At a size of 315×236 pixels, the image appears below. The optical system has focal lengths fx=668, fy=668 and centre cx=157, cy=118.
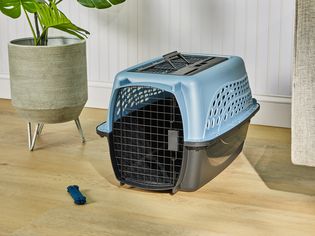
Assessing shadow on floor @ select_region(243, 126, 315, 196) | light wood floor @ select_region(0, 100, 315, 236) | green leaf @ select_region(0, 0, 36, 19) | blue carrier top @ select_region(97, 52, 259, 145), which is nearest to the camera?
light wood floor @ select_region(0, 100, 315, 236)

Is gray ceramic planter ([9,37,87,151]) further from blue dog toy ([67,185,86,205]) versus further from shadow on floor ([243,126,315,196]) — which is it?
shadow on floor ([243,126,315,196])

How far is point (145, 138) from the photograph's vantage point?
7.15 feet

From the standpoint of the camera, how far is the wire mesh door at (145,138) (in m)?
2.13

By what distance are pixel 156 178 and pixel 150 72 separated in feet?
1.13

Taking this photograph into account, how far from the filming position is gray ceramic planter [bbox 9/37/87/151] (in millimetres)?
2457

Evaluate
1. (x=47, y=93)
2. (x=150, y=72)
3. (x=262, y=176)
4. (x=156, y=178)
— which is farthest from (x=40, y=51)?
(x=262, y=176)

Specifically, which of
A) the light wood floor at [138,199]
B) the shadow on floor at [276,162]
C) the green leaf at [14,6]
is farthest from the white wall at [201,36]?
the green leaf at [14,6]

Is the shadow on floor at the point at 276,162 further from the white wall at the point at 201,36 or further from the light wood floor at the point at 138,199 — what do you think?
the white wall at the point at 201,36

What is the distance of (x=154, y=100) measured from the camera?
221cm

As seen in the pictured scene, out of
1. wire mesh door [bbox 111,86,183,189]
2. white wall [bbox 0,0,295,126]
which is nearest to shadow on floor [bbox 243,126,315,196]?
white wall [bbox 0,0,295,126]

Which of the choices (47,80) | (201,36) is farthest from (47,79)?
(201,36)

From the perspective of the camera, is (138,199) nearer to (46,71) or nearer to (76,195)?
(76,195)

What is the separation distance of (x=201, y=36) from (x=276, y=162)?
76cm

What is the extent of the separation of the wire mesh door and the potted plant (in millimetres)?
406
